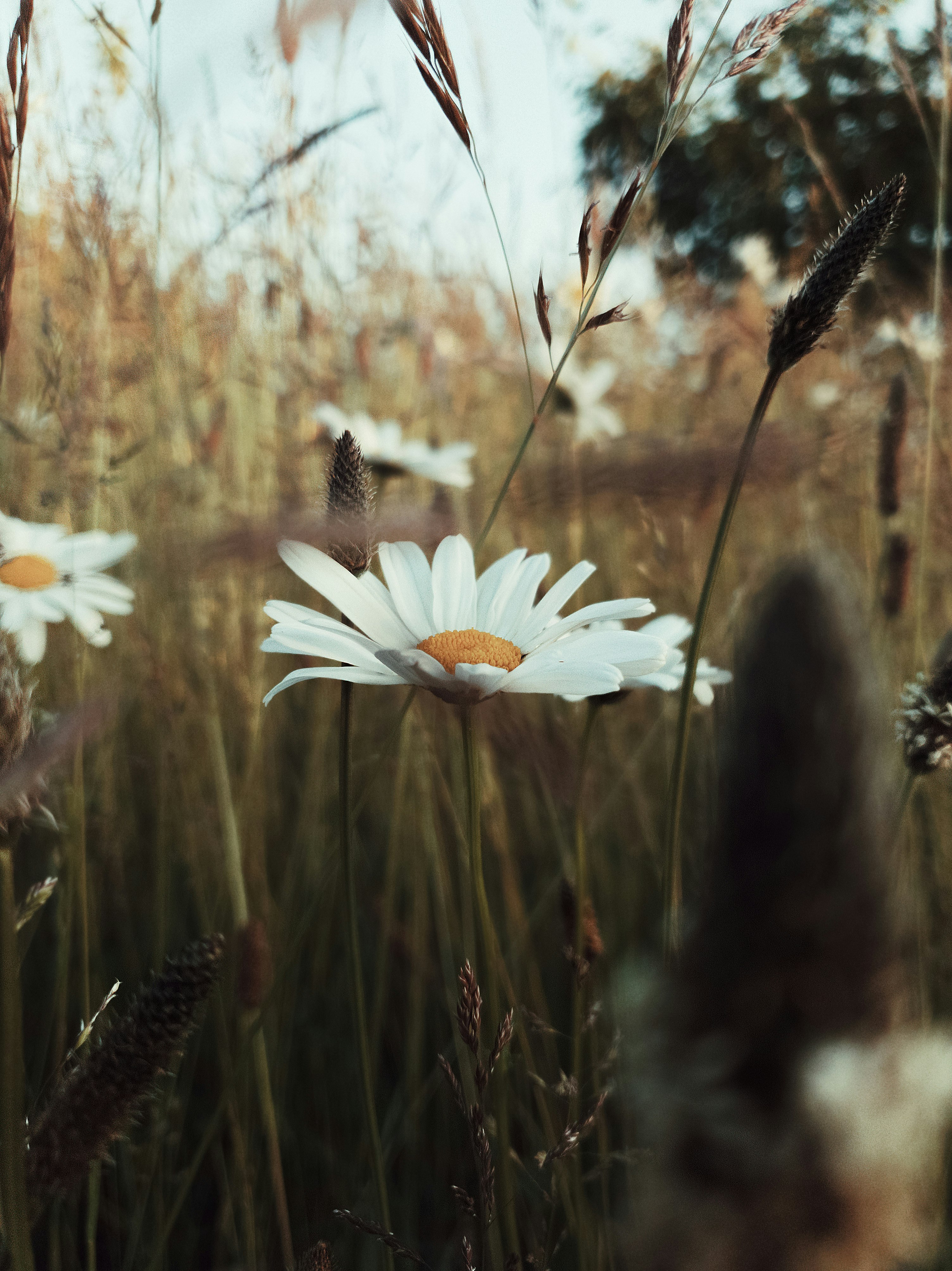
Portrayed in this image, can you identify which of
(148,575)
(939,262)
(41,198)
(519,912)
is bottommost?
(519,912)

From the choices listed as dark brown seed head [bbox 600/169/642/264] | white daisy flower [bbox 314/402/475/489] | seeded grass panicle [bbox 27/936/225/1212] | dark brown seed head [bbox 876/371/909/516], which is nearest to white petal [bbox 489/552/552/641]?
dark brown seed head [bbox 600/169/642/264]

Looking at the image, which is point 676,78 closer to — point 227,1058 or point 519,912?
point 519,912

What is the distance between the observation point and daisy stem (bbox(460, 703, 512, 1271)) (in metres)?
0.45

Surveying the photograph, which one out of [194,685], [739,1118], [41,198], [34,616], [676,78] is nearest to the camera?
[739,1118]

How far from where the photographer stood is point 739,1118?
0.17 meters

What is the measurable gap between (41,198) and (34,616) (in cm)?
61

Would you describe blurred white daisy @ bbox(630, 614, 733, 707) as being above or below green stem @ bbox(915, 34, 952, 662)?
below

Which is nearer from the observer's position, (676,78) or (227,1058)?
(676,78)

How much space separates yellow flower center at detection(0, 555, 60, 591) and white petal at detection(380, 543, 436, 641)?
445mm

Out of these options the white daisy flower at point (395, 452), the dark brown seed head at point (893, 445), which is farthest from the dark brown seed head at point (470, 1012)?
the white daisy flower at point (395, 452)

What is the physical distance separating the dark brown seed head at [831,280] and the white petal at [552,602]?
0.19 m

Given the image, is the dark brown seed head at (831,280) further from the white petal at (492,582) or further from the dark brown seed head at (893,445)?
the dark brown seed head at (893,445)

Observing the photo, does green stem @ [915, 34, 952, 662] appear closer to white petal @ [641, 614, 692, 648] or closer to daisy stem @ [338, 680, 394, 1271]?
white petal @ [641, 614, 692, 648]

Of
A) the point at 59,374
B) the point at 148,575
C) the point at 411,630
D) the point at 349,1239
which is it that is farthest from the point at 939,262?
the point at 349,1239
